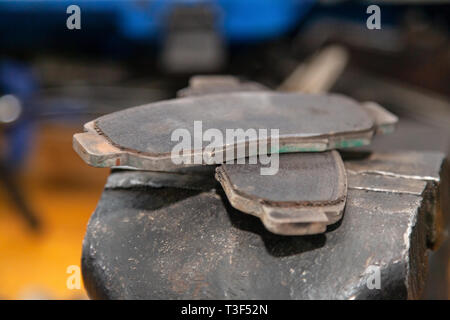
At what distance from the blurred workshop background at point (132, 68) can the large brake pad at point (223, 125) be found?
0.64 m

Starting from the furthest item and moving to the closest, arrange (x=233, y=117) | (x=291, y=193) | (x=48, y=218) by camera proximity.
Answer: (x=48, y=218)
(x=233, y=117)
(x=291, y=193)

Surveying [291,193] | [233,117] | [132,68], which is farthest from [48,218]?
[291,193]

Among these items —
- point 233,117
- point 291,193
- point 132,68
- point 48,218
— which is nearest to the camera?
point 291,193

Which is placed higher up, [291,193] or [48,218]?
[291,193]

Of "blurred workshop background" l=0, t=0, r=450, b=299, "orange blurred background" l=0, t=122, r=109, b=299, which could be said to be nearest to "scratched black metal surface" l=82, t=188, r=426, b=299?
"blurred workshop background" l=0, t=0, r=450, b=299

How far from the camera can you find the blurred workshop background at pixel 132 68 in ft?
4.41

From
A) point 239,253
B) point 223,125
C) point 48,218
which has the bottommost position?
point 48,218

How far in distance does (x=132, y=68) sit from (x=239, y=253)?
1590mm

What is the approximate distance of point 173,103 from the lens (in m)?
0.60

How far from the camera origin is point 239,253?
0.48 m

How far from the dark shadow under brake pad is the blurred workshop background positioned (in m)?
0.73

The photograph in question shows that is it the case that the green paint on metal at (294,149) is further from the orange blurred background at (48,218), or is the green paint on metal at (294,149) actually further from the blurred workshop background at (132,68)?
the orange blurred background at (48,218)

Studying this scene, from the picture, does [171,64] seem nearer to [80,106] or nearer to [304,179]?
[80,106]

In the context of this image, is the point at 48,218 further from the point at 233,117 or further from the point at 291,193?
the point at 291,193
